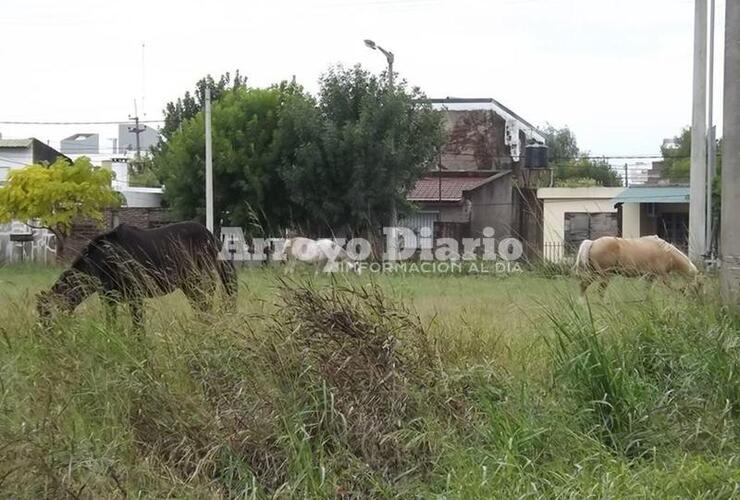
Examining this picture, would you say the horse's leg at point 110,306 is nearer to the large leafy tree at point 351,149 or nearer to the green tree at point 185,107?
the large leafy tree at point 351,149

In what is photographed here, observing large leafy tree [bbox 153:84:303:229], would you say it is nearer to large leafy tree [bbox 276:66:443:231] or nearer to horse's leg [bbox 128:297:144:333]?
large leafy tree [bbox 276:66:443:231]

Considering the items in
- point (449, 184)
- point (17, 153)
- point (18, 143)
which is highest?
point (18, 143)

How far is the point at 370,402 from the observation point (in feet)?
15.8

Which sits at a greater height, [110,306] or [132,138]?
[132,138]

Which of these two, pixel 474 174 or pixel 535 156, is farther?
pixel 474 174

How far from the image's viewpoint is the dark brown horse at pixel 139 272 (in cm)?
677

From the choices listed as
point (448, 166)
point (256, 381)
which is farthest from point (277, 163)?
point (256, 381)

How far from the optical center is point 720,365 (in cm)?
511

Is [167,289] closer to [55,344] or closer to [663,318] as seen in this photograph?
[55,344]

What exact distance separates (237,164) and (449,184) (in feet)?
42.7

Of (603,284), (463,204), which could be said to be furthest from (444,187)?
(603,284)

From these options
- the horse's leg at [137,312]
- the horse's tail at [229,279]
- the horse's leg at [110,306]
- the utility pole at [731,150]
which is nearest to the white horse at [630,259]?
the utility pole at [731,150]

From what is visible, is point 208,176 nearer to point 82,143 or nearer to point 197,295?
point 197,295

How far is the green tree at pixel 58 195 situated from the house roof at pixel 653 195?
17.4 meters
